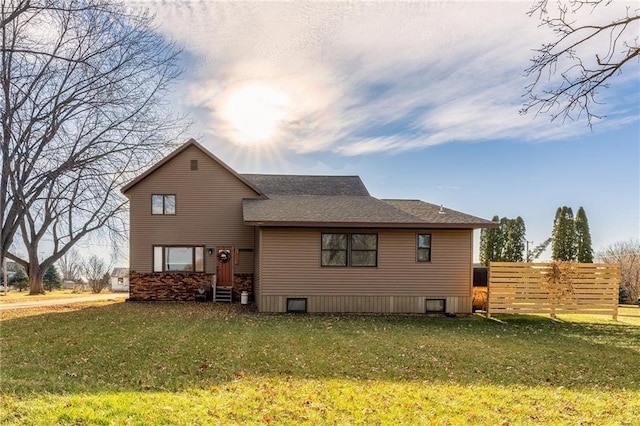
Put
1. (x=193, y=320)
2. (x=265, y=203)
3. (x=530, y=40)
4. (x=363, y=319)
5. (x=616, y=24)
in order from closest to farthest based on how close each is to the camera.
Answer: (x=616, y=24)
(x=530, y=40)
(x=193, y=320)
(x=363, y=319)
(x=265, y=203)

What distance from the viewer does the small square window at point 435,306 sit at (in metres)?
13.5

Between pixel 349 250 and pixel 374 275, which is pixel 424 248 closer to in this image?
pixel 374 275

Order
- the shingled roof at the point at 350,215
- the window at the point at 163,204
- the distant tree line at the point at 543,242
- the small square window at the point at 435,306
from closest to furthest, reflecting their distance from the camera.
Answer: the shingled roof at the point at 350,215 → the small square window at the point at 435,306 → the window at the point at 163,204 → the distant tree line at the point at 543,242

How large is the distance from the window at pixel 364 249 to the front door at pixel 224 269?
19.4ft

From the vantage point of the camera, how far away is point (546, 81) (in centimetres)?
729

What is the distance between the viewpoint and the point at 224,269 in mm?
16562

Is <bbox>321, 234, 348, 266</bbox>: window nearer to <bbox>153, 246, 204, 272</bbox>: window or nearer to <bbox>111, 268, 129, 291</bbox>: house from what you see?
<bbox>153, 246, 204, 272</bbox>: window

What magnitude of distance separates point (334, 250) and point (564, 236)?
78.4 ft

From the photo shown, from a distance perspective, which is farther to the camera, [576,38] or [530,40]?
[530,40]

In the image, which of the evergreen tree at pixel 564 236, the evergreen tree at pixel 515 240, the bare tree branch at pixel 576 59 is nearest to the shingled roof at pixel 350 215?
the bare tree branch at pixel 576 59

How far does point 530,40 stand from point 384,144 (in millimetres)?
11446

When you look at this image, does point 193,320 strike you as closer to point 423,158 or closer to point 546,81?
point 546,81

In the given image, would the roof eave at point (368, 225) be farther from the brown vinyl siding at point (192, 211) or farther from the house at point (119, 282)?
the house at point (119, 282)

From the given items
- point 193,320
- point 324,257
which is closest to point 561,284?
point 324,257
